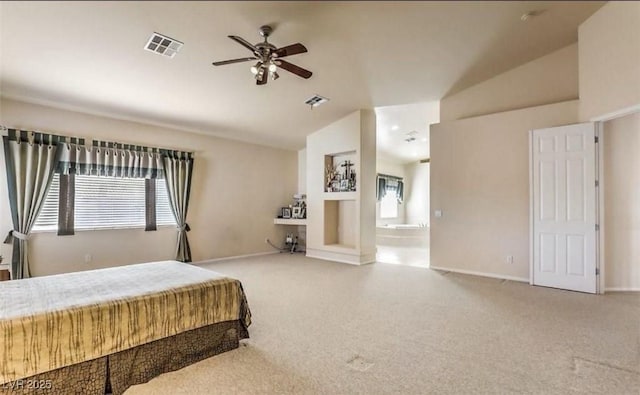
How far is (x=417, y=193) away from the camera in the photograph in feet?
38.6

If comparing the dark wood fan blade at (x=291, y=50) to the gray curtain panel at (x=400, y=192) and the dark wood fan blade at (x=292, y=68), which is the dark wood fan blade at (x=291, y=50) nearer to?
the dark wood fan blade at (x=292, y=68)

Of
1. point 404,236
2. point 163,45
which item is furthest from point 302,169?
point 163,45

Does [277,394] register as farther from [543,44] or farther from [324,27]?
[543,44]

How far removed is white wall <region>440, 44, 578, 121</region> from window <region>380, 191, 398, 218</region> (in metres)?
5.44

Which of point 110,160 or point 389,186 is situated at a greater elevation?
point 110,160

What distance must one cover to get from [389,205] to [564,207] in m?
6.94

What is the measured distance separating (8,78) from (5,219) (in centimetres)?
187

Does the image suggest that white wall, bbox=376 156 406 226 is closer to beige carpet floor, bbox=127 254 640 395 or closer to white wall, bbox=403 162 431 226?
white wall, bbox=403 162 431 226

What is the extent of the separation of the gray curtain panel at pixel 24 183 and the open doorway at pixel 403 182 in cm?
576

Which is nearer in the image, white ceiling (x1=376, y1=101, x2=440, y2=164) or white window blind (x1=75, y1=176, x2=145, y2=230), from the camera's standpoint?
white window blind (x1=75, y1=176, x2=145, y2=230)

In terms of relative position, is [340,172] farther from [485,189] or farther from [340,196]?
[485,189]

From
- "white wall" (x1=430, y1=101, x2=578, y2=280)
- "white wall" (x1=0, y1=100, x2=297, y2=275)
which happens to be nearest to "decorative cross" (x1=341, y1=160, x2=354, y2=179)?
"white wall" (x1=430, y1=101, x2=578, y2=280)

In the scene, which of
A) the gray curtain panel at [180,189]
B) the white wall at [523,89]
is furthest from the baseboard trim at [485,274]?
the gray curtain panel at [180,189]

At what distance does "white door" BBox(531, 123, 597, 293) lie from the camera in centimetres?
424
